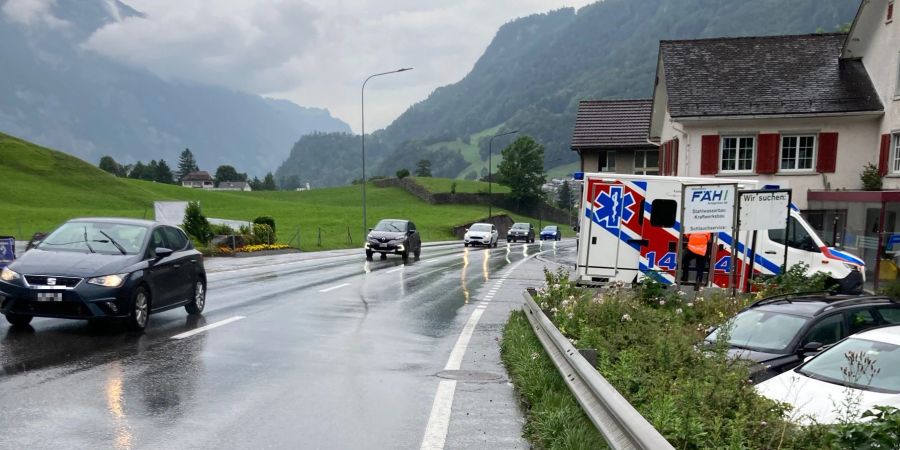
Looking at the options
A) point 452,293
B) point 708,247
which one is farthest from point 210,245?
point 708,247

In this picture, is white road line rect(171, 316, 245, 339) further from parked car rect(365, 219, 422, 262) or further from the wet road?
parked car rect(365, 219, 422, 262)

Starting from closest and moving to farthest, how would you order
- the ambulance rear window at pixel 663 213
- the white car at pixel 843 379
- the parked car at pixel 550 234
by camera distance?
1. the white car at pixel 843 379
2. the ambulance rear window at pixel 663 213
3. the parked car at pixel 550 234

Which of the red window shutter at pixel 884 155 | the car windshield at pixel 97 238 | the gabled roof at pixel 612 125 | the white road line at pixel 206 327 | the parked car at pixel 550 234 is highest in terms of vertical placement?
the gabled roof at pixel 612 125

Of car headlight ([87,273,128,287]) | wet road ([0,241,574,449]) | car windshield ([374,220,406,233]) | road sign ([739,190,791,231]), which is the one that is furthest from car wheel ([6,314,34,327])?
car windshield ([374,220,406,233])

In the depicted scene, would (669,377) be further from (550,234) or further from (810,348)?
(550,234)

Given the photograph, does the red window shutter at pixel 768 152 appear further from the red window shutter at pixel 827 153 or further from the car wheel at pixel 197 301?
the car wheel at pixel 197 301

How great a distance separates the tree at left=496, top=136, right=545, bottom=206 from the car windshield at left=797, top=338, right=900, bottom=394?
105921mm

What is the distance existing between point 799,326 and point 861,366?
204cm

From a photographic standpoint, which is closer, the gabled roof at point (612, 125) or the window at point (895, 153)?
the window at point (895, 153)

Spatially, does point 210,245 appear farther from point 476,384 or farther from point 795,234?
point 476,384

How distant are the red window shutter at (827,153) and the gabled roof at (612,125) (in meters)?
15.3

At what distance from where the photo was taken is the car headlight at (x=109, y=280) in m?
9.94

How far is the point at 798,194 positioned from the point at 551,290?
21102mm

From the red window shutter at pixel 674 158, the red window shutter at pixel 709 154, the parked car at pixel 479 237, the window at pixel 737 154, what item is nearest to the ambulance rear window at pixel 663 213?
the red window shutter at pixel 709 154
